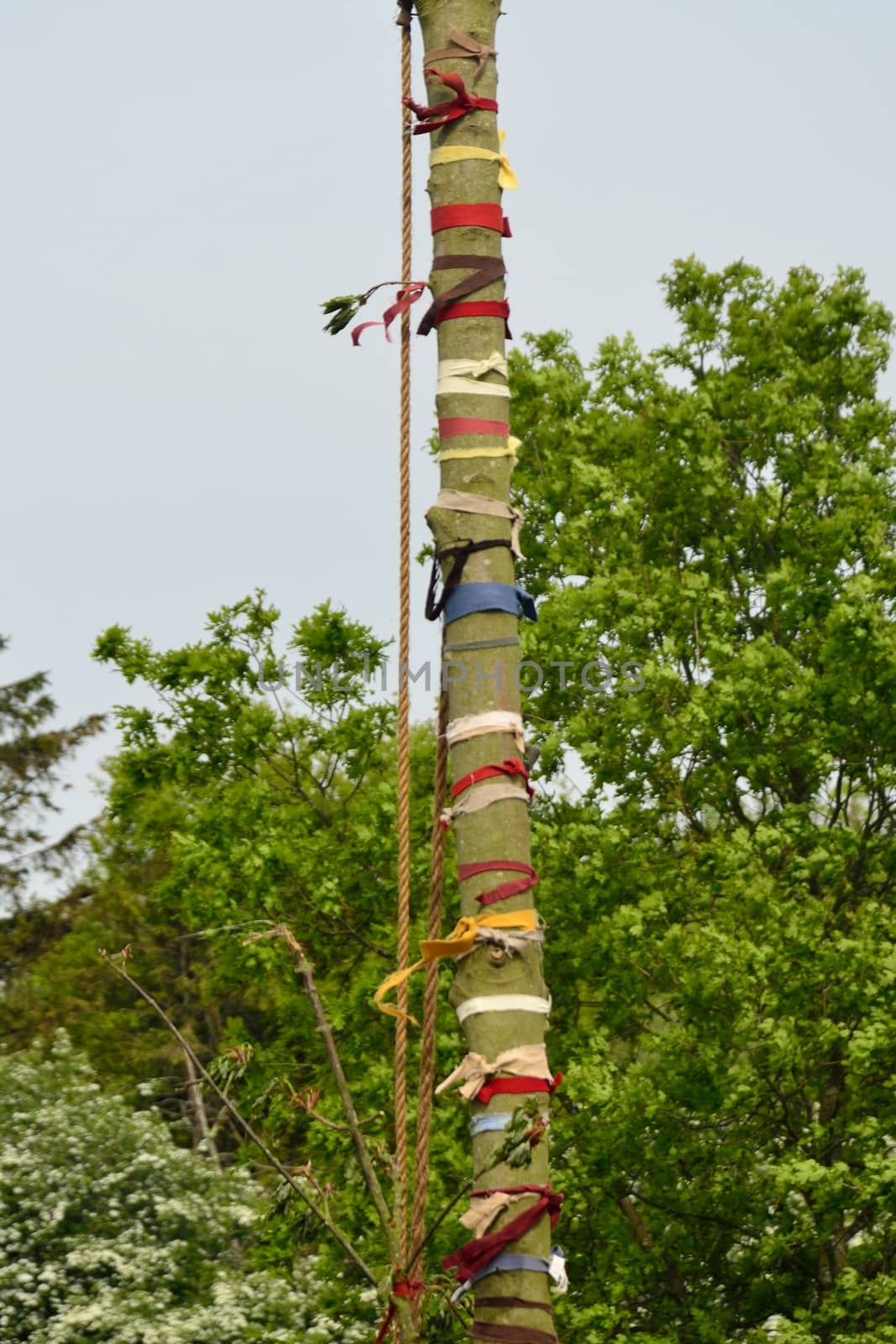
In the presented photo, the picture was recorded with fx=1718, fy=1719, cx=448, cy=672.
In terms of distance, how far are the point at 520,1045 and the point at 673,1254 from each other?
9872 mm

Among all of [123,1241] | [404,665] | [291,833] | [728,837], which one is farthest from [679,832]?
[404,665]

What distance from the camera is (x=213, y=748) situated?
1477 centimetres

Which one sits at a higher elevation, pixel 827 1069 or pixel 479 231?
pixel 479 231

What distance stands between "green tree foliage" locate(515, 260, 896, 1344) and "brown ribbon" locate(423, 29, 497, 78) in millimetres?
7732

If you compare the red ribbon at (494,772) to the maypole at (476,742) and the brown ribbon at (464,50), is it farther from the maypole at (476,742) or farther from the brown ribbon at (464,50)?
the brown ribbon at (464,50)

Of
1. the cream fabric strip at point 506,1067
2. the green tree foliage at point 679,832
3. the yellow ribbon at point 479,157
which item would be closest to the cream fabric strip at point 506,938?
the cream fabric strip at point 506,1067

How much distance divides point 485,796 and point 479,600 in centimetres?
52

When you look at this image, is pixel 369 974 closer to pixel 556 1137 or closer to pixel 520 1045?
pixel 556 1137

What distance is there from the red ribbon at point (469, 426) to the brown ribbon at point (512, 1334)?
2237 mm

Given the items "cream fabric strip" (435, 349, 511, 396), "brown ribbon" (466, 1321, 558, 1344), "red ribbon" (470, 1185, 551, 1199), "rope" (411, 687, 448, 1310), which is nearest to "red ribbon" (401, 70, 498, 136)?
"cream fabric strip" (435, 349, 511, 396)

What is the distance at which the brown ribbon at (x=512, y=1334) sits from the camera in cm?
391

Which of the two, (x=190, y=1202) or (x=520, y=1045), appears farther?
(x=190, y=1202)

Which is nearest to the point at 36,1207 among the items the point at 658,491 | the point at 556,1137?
the point at 556,1137

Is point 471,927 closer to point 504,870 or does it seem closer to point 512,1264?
point 504,870
